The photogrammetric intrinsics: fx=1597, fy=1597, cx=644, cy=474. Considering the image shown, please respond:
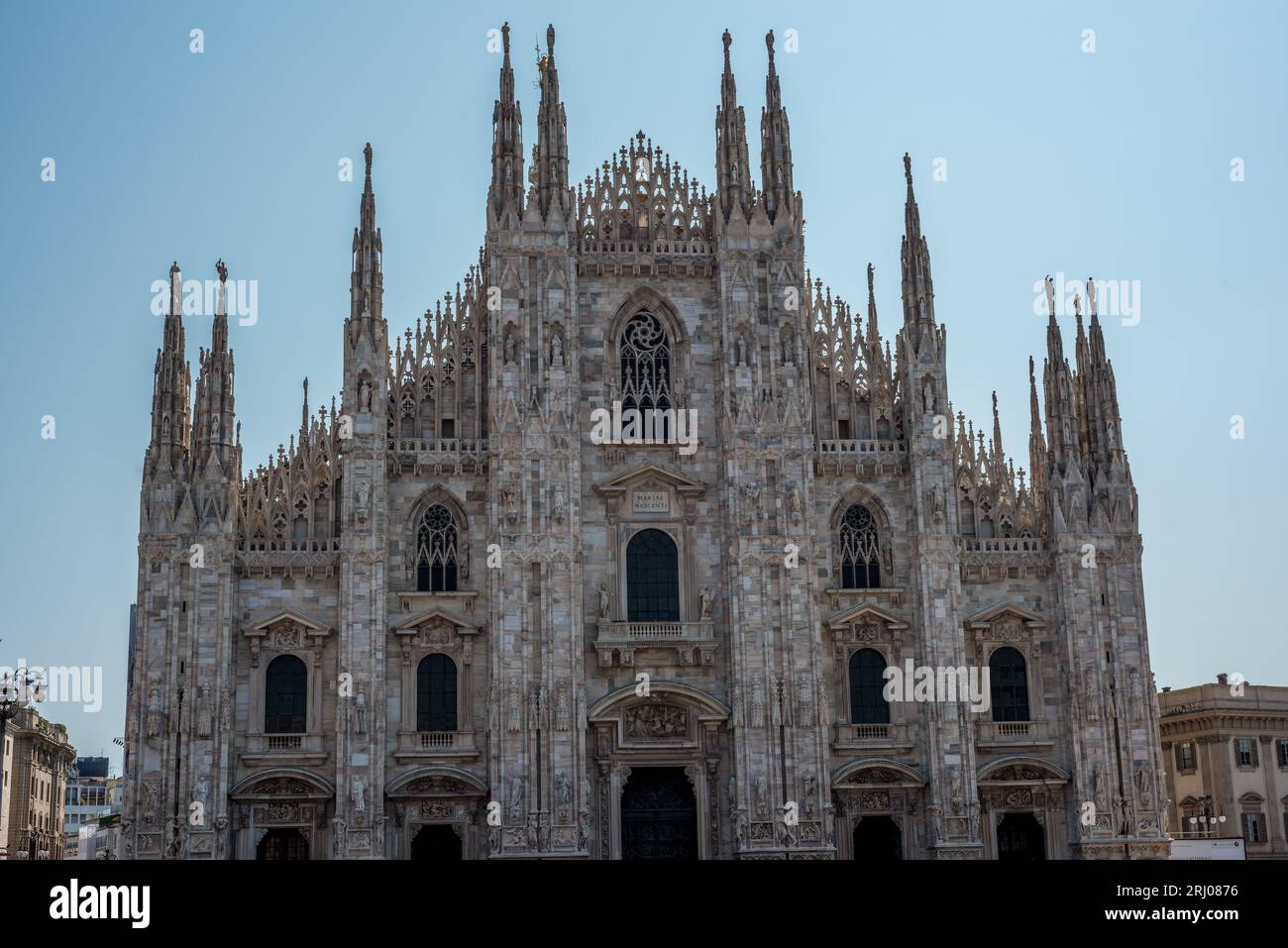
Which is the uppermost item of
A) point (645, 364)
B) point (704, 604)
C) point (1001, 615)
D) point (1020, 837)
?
point (645, 364)

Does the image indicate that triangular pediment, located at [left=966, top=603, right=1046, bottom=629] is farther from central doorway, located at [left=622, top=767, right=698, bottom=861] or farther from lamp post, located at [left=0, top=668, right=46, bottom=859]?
lamp post, located at [left=0, top=668, right=46, bottom=859]

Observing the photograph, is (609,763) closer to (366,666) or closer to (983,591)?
(366,666)

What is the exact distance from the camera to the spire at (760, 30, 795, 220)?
161 feet

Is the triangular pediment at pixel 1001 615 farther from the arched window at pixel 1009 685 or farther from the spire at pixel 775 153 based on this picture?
the spire at pixel 775 153

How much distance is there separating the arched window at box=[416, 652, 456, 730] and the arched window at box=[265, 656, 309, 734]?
3.20 metres

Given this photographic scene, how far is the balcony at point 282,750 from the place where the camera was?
44125mm

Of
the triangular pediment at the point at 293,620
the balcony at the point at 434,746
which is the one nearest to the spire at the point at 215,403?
the triangular pediment at the point at 293,620

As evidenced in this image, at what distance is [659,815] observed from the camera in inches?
1799

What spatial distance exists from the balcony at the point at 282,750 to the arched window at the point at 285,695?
0.97 ft

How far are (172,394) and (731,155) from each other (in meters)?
18.2

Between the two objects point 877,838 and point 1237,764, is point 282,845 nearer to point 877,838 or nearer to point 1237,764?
point 877,838

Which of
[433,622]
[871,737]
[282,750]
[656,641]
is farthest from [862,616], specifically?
[282,750]
